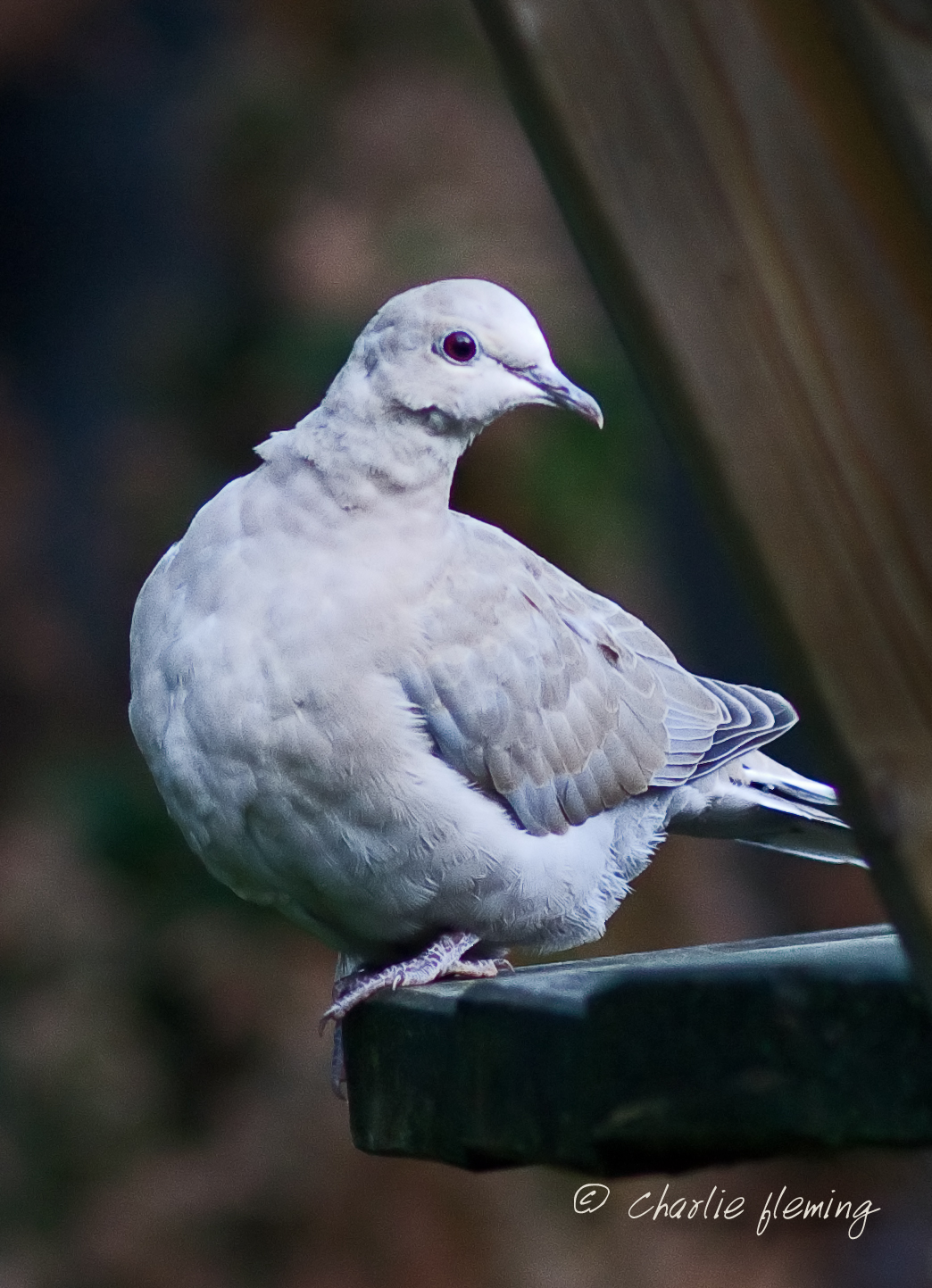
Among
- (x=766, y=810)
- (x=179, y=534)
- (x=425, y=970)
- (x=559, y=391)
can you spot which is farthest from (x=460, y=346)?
(x=179, y=534)

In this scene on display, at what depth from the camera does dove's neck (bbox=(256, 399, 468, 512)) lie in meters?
2.44

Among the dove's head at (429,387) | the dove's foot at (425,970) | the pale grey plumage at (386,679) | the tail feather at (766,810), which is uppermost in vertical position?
the dove's head at (429,387)

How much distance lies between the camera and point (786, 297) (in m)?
1.09

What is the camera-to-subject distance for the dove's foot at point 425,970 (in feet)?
7.71

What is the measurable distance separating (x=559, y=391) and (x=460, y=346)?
5.9 inches

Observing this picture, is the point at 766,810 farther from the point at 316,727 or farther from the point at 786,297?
the point at 786,297

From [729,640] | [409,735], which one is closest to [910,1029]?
[409,735]

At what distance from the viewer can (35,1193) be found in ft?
16.7

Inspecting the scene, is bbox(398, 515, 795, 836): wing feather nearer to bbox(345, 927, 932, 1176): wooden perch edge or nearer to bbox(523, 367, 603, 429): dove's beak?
bbox(523, 367, 603, 429): dove's beak

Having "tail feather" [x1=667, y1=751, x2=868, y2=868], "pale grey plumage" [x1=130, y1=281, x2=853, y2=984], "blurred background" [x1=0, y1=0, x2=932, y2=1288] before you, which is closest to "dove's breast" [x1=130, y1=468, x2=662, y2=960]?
"pale grey plumage" [x1=130, y1=281, x2=853, y2=984]

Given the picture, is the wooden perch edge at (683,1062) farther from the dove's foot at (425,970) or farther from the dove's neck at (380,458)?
the dove's neck at (380,458)

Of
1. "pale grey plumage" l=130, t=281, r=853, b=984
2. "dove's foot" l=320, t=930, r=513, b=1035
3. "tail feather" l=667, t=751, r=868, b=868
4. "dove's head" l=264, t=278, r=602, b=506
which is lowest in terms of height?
"tail feather" l=667, t=751, r=868, b=868

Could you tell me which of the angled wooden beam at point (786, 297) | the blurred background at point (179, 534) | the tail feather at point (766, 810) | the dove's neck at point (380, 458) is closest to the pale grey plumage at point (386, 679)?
the dove's neck at point (380, 458)

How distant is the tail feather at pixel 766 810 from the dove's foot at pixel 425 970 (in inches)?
23.1
